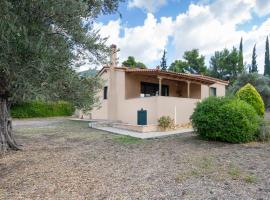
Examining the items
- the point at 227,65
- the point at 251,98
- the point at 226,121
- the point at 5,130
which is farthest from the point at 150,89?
the point at 227,65

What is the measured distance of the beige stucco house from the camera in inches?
678

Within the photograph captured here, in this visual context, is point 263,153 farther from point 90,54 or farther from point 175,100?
point 175,100

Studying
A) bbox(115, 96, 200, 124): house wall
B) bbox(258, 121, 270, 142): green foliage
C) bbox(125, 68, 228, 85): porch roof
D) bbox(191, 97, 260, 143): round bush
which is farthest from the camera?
bbox(125, 68, 228, 85): porch roof

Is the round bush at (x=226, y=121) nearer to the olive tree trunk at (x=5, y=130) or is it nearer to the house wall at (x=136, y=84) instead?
the olive tree trunk at (x=5, y=130)

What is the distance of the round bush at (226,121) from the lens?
36.3 feet

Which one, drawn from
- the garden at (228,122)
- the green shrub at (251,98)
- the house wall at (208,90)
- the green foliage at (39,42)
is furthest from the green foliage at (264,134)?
the house wall at (208,90)

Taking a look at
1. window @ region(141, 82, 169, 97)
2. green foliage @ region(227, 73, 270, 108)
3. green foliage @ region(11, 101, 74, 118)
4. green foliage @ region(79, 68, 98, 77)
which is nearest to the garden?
green foliage @ region(79, 68, 98, 77)

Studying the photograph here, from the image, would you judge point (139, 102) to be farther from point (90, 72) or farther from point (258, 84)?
point (258, 84)

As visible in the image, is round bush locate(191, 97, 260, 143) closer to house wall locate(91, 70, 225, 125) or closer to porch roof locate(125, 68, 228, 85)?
house wall locate(91, 70, 225, 125)

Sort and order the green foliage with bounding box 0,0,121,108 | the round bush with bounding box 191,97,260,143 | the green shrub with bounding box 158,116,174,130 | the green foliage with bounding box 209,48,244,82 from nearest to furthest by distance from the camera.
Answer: the green foliage with bounding box 0,0,121,108, the round bush with bounding box 191,97,260,143, the green shrub with bounding box 158,116,174,130, the green foliage with bounding box 209,48,244,82

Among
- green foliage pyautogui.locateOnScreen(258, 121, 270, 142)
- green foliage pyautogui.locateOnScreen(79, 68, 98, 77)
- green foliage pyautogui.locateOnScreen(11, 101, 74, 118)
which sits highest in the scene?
green foliage pyautogui.locateOnScreen(79, 68, 98, 77)

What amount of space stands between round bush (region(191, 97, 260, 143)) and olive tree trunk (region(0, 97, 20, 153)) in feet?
25.3

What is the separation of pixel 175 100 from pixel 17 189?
13.4 meters

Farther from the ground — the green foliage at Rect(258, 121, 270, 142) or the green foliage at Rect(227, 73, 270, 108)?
the green foliage at Rect(227, 73, 270, 108)
